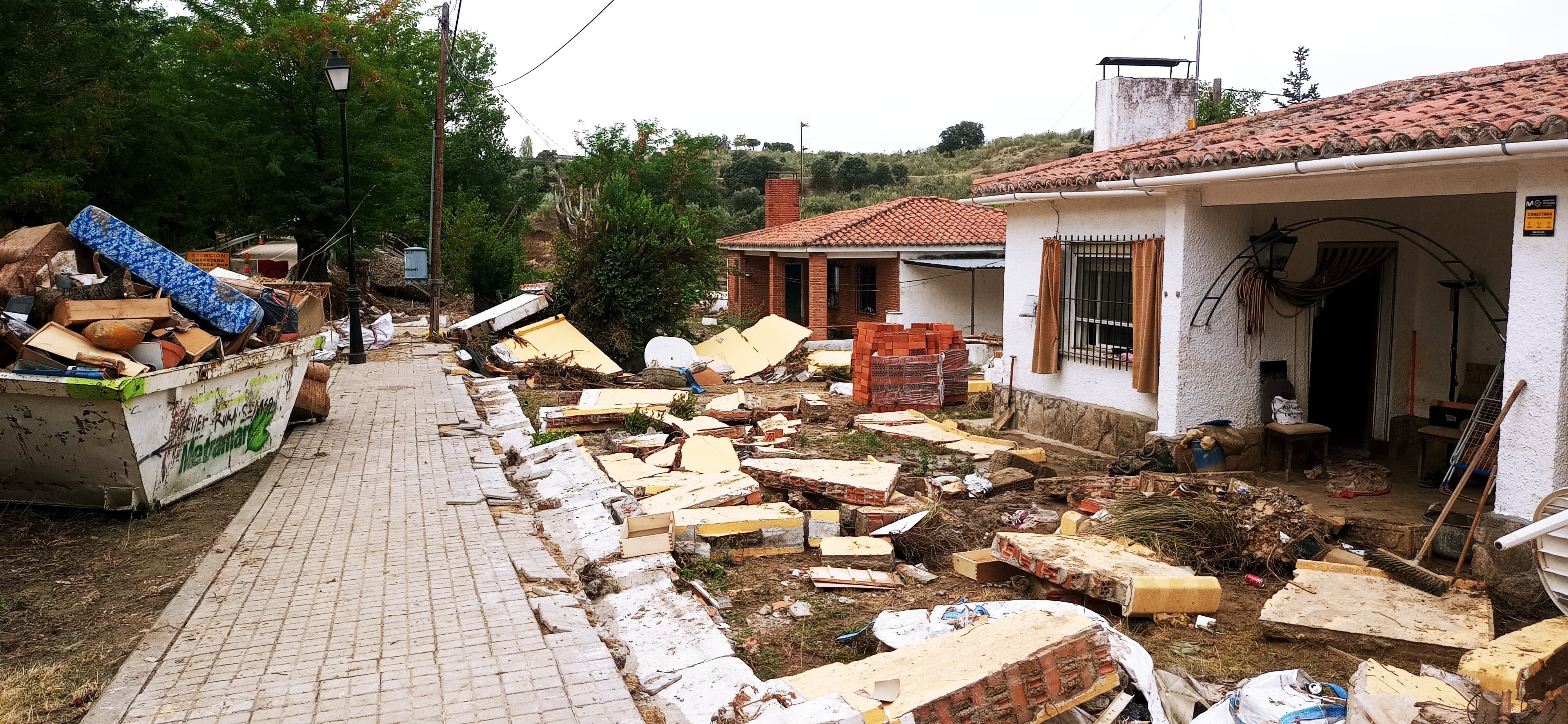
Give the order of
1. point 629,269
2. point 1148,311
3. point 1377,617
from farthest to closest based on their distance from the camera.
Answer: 1. point 629,269
2. point 1148,311
3. point 1377,617

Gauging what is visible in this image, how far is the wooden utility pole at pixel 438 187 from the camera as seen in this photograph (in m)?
21.1

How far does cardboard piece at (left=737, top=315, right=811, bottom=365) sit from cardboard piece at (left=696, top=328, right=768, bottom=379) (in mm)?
86

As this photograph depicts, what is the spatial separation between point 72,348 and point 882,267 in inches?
825

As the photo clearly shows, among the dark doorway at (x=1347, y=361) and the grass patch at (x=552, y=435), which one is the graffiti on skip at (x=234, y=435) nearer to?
the grass patch at (x=552, y=435)

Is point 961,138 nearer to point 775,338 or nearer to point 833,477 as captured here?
point 775,338

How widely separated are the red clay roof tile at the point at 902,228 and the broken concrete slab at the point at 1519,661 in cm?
1952

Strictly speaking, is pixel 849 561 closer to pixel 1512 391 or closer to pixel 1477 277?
pixel 1512 391

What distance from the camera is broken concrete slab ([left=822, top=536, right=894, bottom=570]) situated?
6.96m

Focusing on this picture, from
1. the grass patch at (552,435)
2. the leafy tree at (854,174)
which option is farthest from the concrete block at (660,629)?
the leafy tree at (854,174)

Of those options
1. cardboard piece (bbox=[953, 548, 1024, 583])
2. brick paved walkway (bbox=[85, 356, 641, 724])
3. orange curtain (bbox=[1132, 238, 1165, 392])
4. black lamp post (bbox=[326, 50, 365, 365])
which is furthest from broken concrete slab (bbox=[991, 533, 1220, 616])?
black lamp post (bbox=[326, 50, 365, 365])

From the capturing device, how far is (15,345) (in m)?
7.00

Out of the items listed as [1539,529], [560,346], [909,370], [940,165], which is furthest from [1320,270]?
[940,165]

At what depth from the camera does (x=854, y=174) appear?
5734cm

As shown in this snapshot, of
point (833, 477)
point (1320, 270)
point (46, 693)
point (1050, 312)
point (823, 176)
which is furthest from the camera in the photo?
point (823, 176)
